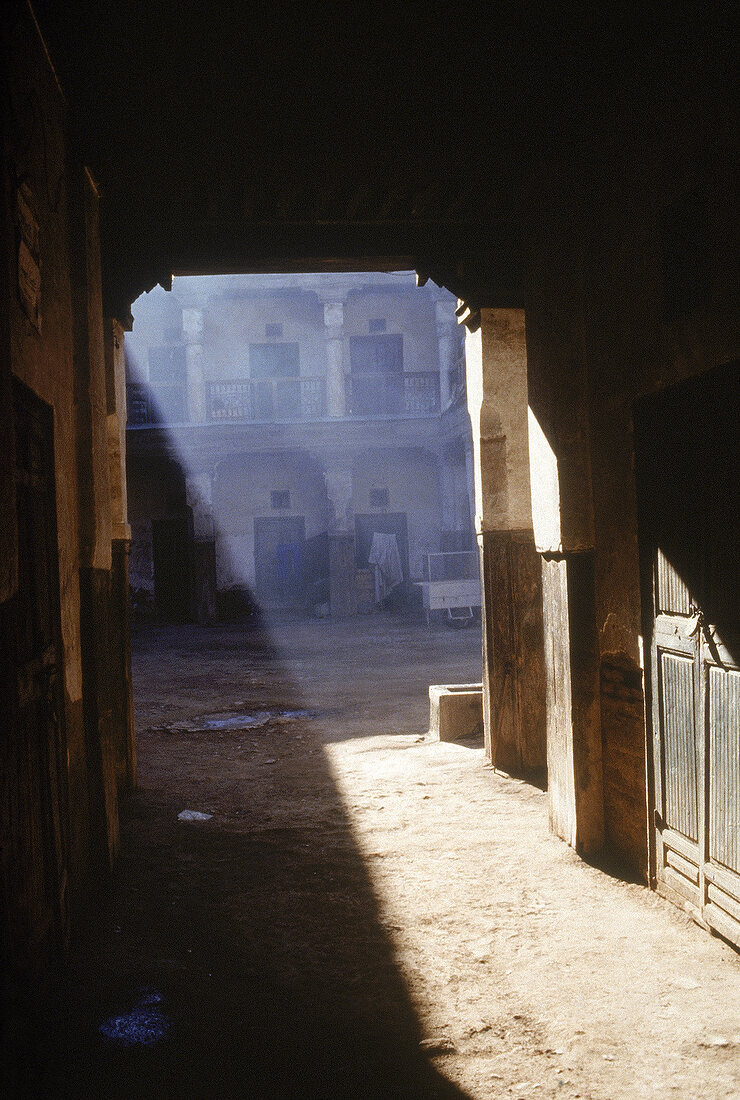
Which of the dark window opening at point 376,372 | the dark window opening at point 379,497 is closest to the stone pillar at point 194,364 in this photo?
the dark window opening at point 376,372

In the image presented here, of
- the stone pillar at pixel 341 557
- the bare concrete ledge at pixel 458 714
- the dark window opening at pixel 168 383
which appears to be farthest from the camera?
the dark window opening at pixel 168 383

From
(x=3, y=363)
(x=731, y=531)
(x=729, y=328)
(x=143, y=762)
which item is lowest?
Answer: (x=143, y=762)

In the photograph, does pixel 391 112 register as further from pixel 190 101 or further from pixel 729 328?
pixel 729 328

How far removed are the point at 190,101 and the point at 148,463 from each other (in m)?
15.7

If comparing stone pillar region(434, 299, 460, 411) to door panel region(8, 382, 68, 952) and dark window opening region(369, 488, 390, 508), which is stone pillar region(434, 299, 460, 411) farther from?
door panel region(8, 382, 68, 952)

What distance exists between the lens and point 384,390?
68.7 feet

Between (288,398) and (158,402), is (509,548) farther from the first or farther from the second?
(158,402)

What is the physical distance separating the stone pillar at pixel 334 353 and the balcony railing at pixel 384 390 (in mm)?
653

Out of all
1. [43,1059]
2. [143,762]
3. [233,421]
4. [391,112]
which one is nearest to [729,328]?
[391,112]

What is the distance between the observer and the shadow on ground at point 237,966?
93.0 inches

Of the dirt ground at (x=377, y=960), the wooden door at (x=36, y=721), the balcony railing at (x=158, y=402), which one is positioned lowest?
the dirt ground at (x=377, y=960)

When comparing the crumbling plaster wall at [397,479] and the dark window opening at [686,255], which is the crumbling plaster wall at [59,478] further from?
the crumbling plaster wall at [397,479]

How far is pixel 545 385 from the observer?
164 inches

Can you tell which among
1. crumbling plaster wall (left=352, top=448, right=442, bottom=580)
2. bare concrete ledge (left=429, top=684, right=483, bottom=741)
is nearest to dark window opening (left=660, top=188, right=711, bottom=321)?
bare concrete ledge (left=429, top=684, right=483, bottom=741)
